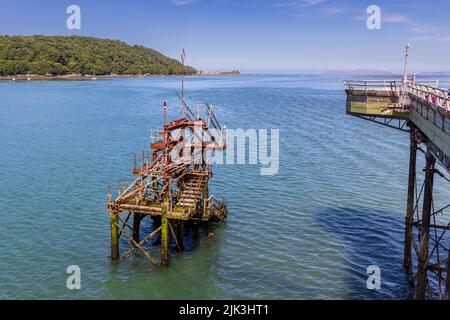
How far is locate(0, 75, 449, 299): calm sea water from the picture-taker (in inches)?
942

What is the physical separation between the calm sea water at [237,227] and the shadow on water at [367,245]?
0.08 m

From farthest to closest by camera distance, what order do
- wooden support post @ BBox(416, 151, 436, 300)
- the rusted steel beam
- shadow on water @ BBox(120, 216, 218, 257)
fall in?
shadow on water @ BBox(120, 216, 218, 257) < the rusted steel beam < wooden support post @ BBox(416, 151, 436, 300)

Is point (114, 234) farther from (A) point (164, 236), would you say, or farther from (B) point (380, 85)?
(B) point (380, 85)

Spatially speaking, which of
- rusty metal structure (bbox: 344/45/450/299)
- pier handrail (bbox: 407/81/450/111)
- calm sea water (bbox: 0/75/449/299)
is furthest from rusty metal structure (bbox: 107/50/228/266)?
pier handrail (bbox: 407/81/450/111)

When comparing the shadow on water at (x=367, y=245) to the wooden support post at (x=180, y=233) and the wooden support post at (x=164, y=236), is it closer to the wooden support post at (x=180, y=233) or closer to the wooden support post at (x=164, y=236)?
the wooden support post at (x=180, y=233)

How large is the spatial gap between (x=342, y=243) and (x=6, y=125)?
6662 cm

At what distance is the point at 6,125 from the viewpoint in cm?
7525

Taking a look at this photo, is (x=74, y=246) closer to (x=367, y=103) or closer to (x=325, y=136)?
(x=367, y=103)

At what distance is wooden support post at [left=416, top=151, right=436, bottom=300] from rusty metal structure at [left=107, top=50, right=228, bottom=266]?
13.0 metres

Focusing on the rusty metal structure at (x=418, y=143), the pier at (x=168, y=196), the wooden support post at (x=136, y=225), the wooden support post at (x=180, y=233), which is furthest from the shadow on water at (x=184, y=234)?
the rusty metal structure at (x=418, y=143)

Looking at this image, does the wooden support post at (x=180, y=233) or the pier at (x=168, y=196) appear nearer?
the pier at (x=168, y=196)

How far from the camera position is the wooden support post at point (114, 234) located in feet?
84.9

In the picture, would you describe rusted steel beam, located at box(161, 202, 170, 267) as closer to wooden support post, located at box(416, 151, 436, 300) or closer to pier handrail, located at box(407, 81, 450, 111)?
wooden support post, located at box(416, 151, 436, 300)
